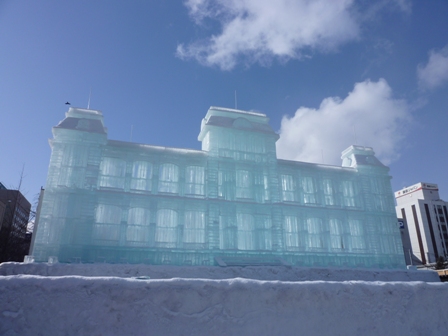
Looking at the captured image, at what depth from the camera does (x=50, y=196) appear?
24.8 meters

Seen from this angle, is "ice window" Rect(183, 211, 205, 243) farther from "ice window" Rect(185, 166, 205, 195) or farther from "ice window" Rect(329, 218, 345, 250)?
"ice window" Rect(329, 218, 345, 250)

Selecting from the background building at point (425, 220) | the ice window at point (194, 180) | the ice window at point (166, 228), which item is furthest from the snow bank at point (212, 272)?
the background building at point (425, 220)

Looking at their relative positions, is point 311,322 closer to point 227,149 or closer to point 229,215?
point 229,215

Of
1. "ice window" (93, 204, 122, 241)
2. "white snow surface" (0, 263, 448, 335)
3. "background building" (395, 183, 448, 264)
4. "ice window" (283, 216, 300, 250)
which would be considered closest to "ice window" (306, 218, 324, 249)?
"ice window" (283, 216, 300, 250)

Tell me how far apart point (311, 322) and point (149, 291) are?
3.40 metres

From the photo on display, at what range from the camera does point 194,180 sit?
95.5 ft

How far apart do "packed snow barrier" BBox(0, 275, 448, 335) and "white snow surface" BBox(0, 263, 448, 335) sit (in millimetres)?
17

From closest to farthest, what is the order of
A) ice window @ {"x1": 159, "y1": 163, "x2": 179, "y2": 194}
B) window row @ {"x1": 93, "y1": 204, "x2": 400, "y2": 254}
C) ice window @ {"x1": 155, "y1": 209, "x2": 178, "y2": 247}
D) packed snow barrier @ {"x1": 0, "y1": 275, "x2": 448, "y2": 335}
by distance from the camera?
packed snow barrier @ {"x1": 0, "y1": 275, "x2": 448, "y2": 335}
window row @ {"x1": 93, "y1": 204, "x2": 400, "y2": 254}
ice window @ {"x1": 155, "y1": 209, "x2": 178, "y2": 247}
ice window @ {"x1": 159, "y1": 163, "x2": 179, "y2": 194}

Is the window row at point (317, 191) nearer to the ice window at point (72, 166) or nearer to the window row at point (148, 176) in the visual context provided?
the window row at point (148, 176)

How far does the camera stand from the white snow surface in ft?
20.0

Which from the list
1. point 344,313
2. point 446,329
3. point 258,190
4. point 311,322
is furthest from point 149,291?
point 258,190

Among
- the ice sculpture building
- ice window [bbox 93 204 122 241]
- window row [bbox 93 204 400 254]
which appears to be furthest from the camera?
window row [bbox 93 204 400 254]

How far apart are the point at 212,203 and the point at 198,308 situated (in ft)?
70.6

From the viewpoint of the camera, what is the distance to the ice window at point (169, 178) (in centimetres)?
2825
